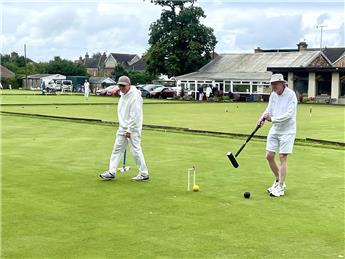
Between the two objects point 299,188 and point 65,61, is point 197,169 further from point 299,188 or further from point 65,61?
point 65,61

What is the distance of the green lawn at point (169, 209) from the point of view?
5.84m

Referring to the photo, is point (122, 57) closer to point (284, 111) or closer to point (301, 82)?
point (301, 82)

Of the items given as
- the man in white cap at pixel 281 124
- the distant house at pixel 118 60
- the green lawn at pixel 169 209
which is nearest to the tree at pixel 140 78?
the distant house at pixel 118 60

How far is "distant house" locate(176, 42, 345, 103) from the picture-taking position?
54125 mm

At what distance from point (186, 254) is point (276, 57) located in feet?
198

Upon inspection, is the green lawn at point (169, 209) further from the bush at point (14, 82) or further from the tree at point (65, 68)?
the tree at point (65, 68)

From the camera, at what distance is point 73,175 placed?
10.2 m

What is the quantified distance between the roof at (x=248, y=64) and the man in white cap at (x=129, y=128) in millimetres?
48461

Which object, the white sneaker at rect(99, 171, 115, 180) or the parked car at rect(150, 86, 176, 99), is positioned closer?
the white sneaker at rect(99, 171, 115, 180)

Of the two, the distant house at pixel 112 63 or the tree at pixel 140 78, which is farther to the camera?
the distant house at pixel 112 63

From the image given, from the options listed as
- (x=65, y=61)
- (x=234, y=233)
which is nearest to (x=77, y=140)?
(x=234, y=233)

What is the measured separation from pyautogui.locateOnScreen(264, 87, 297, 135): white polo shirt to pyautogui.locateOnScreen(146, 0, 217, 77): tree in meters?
57.8

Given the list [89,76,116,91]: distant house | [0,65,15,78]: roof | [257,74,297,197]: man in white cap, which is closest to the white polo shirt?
[257,74,297,197]: man in white cap

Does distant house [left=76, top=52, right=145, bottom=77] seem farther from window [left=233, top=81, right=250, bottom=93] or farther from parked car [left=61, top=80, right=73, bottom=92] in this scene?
window [left=233, top=81, right=250, bottom=93]
